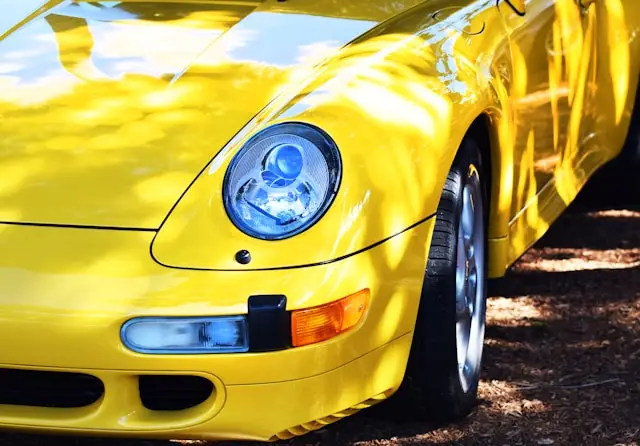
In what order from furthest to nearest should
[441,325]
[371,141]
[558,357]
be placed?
[558,357] → [441,325] → [371,141]

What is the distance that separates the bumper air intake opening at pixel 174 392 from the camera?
8.57 ft

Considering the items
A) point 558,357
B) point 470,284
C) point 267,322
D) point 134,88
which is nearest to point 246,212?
point 267,322

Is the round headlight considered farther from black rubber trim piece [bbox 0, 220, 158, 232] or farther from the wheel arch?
the wheel arch

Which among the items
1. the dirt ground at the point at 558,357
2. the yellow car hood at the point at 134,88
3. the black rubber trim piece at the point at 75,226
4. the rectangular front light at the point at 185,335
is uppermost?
the yellow car hood at the point at 134,88

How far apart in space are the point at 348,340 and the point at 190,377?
0.36m

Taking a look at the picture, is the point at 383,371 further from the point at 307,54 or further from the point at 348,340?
the point at 307,54

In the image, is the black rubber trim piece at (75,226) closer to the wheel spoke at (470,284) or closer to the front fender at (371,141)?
the front fender at (371,141)

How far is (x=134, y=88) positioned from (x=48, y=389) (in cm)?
83

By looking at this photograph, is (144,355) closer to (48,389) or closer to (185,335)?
(185,335)

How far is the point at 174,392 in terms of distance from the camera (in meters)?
→ 2.63

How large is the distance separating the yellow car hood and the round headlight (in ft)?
0.37

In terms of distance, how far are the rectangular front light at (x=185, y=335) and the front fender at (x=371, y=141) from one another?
0.13 m

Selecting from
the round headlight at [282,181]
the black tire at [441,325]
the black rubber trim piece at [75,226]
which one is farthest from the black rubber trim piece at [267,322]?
the black tire at [441,325]

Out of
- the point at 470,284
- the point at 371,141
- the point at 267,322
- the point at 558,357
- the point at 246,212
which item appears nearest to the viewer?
the point at 267,322
